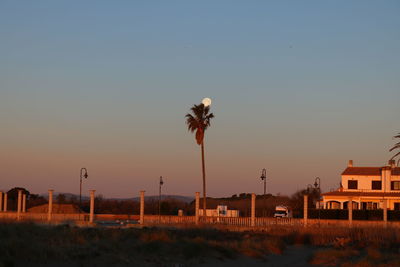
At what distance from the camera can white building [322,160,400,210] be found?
6469 cm

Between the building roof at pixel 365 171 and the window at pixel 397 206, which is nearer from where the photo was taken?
the window at pixel 397 206

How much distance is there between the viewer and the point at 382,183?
67.3m

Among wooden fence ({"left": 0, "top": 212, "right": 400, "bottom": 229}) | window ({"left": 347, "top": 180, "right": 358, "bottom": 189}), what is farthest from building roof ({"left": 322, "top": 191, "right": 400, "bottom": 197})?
wooden fence ({"left": 0, "top": 212, "right": 400, "bottom": 229})

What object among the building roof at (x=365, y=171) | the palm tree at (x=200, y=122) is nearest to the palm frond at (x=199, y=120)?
the palm tree at (x=200, y=122)

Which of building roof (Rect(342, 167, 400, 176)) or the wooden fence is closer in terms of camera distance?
the wooden fence

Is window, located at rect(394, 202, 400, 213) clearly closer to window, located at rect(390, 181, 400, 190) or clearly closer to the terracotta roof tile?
window, located at rect(390, 181, 400, 190)

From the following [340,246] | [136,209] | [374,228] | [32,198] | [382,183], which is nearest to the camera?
[340,246]

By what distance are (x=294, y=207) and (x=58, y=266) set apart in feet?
227

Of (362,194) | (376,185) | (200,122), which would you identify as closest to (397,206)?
(362,194)

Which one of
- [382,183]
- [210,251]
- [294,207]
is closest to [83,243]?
[210,251]

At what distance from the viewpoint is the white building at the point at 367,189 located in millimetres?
64688

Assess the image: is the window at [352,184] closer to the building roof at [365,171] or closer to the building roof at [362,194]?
the building roof at [365,171]

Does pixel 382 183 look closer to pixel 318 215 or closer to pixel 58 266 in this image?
Answer: pixel 318 215

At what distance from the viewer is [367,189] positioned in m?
68.2
